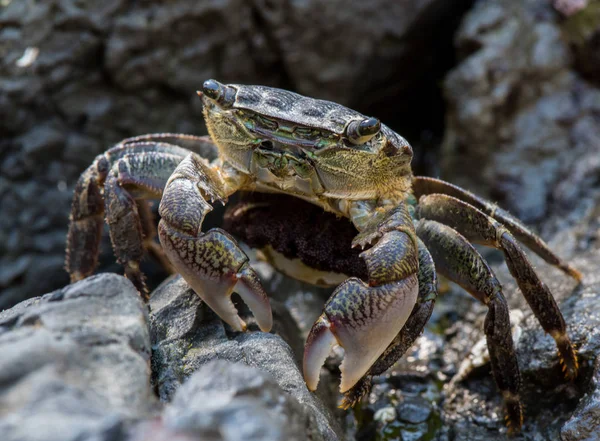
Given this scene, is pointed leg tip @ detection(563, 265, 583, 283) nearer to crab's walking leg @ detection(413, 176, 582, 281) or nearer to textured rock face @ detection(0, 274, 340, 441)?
crab's walking leg @ detection(413, 176, 582, 281)

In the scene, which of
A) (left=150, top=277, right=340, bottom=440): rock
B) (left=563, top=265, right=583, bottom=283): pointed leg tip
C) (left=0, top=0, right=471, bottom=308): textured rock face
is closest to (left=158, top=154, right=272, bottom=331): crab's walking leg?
(left=150, top=277, right=340, bottom=440): rock

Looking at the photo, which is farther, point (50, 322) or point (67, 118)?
point (67, 118)

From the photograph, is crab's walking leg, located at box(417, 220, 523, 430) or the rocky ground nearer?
crab's walking leg, located at box(417, 220, 523, 430)

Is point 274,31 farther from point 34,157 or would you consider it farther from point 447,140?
point 34,157

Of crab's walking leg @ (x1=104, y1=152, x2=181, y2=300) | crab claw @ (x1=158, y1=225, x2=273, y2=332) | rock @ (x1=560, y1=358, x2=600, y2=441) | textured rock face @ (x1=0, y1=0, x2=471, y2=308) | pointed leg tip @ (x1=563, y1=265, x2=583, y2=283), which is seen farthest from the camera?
textured rock face @ (x1=0, y1=0, x2=471, y2=308)

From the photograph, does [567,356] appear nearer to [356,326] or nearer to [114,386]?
[356,326]

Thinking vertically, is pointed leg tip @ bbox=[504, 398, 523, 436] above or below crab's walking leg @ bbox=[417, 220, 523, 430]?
below

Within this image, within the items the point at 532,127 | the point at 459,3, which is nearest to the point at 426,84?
the point at 459,3
